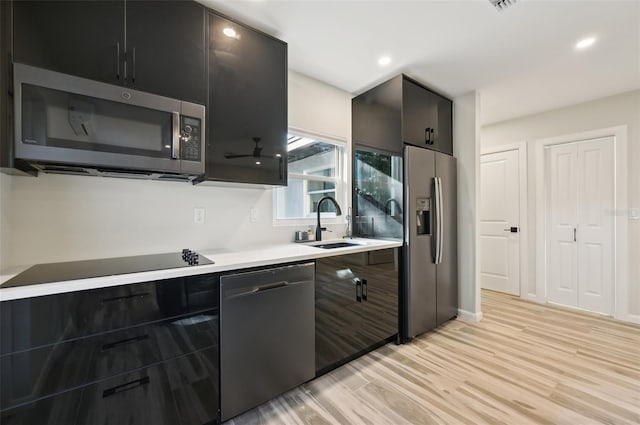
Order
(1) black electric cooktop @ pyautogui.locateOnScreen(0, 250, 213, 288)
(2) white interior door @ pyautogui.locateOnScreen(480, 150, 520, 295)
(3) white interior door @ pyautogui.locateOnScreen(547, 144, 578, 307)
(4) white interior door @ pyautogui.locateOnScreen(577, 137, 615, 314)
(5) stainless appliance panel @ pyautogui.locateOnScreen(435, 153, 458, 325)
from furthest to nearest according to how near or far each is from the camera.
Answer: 1. (2) white interior door @ pyautogui.locateOnScreen(480, 150, 520, 295)
2. (3) white interior door @ pyautogui.locateOnScreen(547, 144, 578, 307)
3. (4) white interior door @ pyautogui.locateOnScreen(577, 137, 615, 314)
4. (5) stainless appliance panel @ pyautogui.locateOnScreen(435, 153, 458, 325)
5. (1) black electric cooktop @ pyautogui.locateOnScreen(0, 250, 213, 288)

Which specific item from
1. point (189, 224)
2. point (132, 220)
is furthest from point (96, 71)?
point (189, 224)

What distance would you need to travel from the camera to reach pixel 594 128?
318 centimetres

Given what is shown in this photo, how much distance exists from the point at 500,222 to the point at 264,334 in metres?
3.96

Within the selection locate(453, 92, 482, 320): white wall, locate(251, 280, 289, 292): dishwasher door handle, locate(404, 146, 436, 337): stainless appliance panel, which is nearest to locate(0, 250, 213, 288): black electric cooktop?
locate(251, 280, 289, 292): dishwasher door handle

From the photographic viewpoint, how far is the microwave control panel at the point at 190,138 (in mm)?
1506

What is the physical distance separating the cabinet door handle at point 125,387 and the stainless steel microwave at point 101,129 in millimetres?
1039

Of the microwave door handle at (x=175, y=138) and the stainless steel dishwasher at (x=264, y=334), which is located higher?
the microwave door handle at (x=175, y=138)

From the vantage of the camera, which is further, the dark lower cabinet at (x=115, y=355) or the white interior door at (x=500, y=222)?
the white interior door at (x=500, y=222)

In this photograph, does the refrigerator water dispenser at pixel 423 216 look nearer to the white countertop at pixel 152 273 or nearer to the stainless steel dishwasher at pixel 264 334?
the white countertop at pixel 152 273

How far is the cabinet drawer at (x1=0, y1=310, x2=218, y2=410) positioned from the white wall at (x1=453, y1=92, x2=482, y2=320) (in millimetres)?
2802

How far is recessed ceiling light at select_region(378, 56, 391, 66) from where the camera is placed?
232 cm

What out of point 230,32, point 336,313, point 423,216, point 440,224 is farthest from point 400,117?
point 336,313

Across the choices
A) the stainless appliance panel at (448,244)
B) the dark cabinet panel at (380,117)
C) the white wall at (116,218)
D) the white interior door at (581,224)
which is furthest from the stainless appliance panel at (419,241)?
the white interior door at (581,224)

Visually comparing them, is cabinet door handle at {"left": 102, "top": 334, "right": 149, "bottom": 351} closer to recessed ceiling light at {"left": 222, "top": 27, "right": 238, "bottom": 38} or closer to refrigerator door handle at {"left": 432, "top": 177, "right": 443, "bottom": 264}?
recessed ceiling light at {"left": 222, "top": 27, "right": 238, "bottom": 38}
